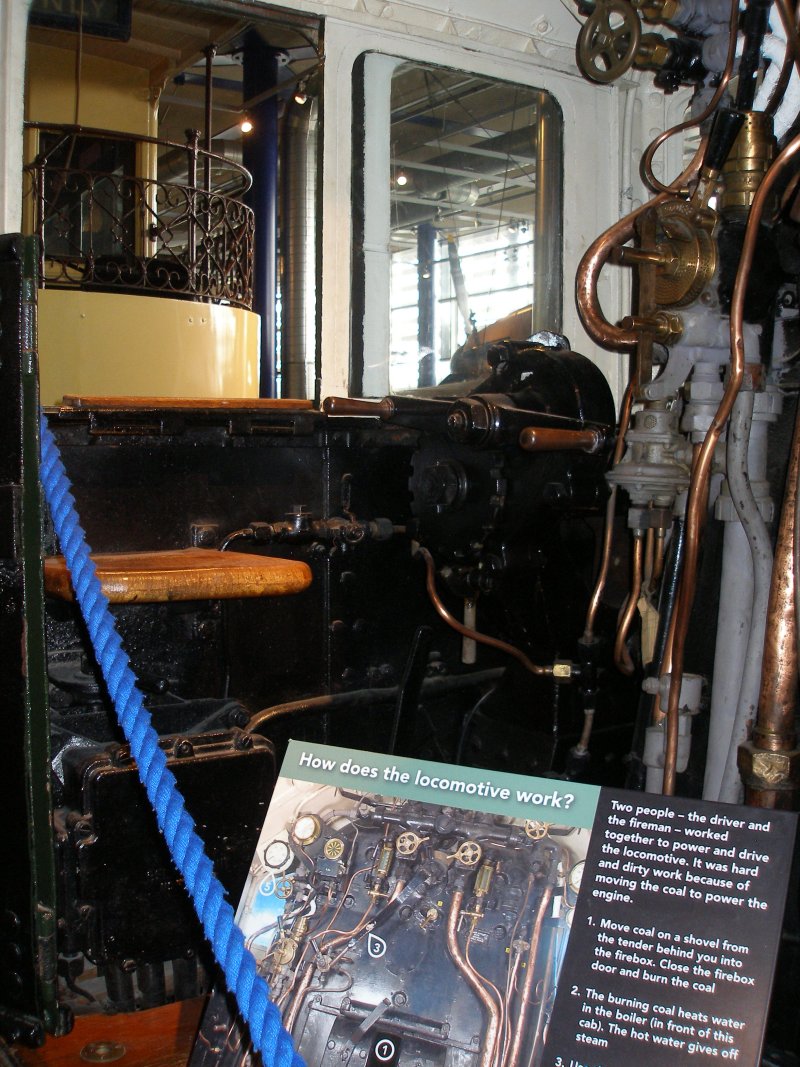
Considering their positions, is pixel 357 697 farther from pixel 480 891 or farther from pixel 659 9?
pixel 659 9

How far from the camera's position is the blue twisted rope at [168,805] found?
1.11 metres

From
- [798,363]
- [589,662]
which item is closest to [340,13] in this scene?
[798,363]

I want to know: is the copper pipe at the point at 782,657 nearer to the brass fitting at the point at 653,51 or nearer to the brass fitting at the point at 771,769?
the brass fitting at the point at 771,769

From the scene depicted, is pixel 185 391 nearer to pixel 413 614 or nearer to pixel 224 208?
pixel 224 208

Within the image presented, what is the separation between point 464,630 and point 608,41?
166 cm

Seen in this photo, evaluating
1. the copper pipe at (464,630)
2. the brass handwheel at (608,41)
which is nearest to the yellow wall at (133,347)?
the copper pipe at (464,630)

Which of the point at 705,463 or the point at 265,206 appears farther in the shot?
the point at 265,206

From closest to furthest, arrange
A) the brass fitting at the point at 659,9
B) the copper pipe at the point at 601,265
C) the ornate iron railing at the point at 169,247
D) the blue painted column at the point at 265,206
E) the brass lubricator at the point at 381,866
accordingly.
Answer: the brass lubricator at the point at 381,866
the copper pipe at the point at 601,265
the brass fitting at the point at 659,9
the ornate iron railing at the point at 169,247
the blue painted column at the point at 265,206

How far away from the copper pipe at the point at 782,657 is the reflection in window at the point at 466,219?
1.44 metres

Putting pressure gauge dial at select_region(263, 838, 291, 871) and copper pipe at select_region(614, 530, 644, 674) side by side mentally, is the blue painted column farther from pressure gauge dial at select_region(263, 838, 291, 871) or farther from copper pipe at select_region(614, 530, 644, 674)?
pressure gauge dial at select_region(263, 838, 291, 871)

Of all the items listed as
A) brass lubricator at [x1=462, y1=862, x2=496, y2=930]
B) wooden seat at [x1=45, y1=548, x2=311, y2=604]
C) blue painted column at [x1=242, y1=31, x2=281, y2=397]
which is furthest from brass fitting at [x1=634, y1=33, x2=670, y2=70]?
blue painted column at [x1=242, y1=31, x2=281, y2=397]

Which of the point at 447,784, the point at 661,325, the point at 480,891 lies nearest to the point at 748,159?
the point at 661,325

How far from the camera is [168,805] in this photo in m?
1.31

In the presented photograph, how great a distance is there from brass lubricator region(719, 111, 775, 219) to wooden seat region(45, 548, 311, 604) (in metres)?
1.15
